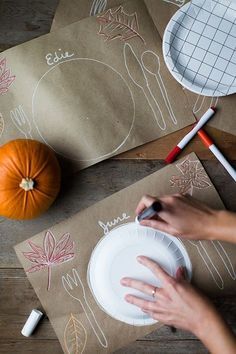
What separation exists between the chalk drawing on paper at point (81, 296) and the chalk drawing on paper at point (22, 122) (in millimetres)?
214

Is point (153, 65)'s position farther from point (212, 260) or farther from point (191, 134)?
point (212, 260)

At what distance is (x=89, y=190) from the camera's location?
2.32 ft

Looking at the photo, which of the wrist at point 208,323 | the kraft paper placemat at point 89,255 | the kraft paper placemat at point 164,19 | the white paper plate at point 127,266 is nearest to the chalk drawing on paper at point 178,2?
the kraft paper placemat at point 164,19

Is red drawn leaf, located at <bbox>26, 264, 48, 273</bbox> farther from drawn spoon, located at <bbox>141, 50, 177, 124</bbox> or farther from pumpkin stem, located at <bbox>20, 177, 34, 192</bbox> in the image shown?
drawn spoon, located at <bbox>141, 50, 177, 124</bbox>

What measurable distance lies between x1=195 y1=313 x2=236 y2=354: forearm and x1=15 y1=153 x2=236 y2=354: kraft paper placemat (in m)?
0.07

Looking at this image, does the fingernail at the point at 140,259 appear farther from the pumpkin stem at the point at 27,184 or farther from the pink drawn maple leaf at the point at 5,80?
the pink drawn maple leaf at the point at 5,80

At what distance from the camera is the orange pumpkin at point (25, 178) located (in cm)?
63

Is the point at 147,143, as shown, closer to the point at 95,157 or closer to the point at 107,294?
the point at 95,157

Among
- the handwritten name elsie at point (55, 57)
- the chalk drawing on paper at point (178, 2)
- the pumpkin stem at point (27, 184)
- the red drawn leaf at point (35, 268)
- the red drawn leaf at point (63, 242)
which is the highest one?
the handwritten name elsie at point (55, 57)

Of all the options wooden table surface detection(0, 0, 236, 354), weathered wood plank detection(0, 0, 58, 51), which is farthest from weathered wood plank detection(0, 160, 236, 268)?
weathered wood plank detection(0, 0, 58, 51)

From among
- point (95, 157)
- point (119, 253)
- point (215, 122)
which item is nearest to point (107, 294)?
point (119, 253)

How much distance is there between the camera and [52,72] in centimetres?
71

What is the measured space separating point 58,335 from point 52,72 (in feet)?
1.26

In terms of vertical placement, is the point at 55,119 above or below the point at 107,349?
above
